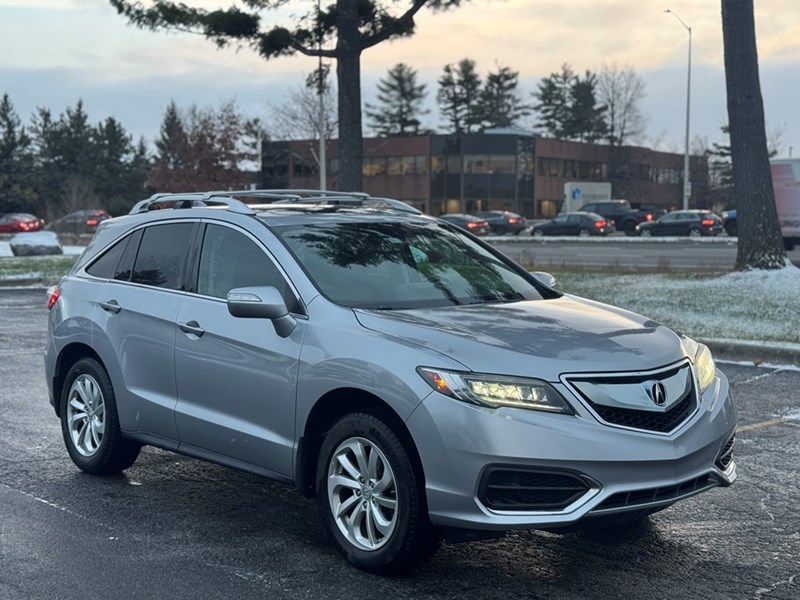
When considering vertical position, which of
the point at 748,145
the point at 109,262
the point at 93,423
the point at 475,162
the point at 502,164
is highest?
the point at 475,162

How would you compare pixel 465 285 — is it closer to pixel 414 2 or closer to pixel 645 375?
pixel 645 375

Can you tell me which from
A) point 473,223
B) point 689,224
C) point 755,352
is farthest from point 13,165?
point 755,352

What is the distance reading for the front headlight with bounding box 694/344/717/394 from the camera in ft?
16.4

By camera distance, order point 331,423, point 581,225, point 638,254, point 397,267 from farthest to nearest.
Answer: point 581,225 < point 638,254 < point 397,267 < point 331,423

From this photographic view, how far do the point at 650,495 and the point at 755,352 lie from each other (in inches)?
292

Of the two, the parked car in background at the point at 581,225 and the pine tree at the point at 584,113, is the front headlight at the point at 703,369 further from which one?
→ the pine tree at the point at 584,113

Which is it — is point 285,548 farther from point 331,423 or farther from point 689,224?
point 689,224

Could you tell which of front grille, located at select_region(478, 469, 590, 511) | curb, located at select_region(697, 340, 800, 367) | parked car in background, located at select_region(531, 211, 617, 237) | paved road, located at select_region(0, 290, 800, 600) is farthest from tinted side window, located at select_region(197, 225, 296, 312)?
parked car in background, located at select_region(531, 211, 617, 237)

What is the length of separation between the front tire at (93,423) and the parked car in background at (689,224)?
45.6 m

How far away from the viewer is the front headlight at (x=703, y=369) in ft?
16.4

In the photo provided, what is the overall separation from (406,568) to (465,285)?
1728mm

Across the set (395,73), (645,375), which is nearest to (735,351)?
(645,375)

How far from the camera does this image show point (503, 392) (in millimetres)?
4348

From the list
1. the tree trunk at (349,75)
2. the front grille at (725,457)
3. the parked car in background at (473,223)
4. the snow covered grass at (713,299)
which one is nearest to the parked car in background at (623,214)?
the parked car in background at (473,223)
